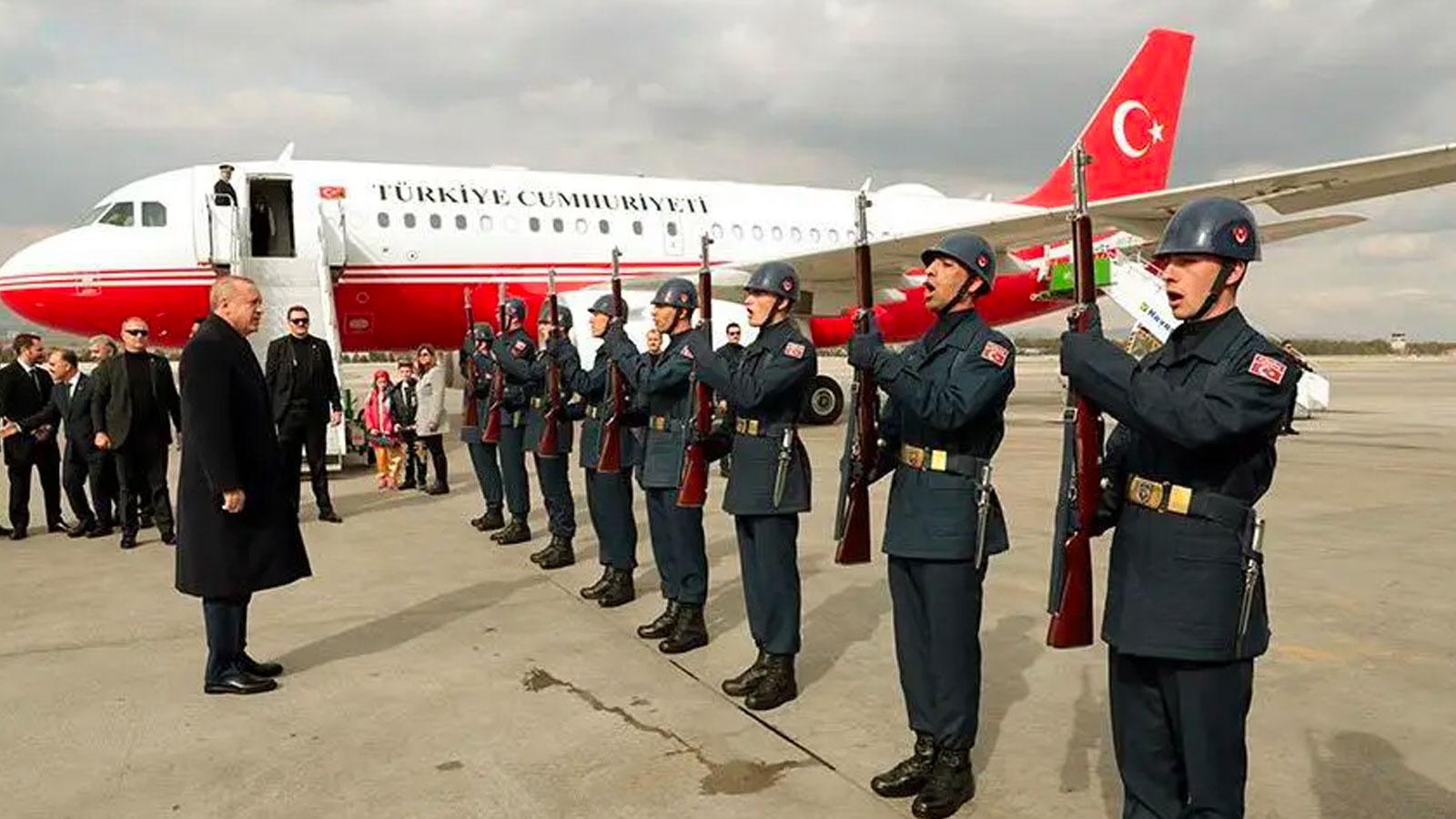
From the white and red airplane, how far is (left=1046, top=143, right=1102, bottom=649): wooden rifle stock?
965cm

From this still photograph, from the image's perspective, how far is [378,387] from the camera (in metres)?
10.7

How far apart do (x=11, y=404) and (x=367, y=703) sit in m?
5.88

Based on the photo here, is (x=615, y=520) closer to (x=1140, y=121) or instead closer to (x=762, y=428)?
(x=762, y=428)

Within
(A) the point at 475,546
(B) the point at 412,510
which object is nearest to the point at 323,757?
(A) the point at 475,546

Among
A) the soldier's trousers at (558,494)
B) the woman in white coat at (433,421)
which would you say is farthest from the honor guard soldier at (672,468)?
the woman in white coat at (433,421)

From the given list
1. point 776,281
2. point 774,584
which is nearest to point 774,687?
point 774,584

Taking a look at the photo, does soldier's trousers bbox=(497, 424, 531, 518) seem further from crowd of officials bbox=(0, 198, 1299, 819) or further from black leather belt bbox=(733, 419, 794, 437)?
black leather belt bbox=(733, 419, 794, 437)

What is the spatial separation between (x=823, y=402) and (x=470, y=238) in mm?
5625

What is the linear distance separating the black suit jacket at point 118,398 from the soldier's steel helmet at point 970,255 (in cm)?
629

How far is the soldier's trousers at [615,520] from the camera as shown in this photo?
586 cm

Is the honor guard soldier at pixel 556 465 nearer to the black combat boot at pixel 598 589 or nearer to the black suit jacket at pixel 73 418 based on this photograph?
the black combat boot at pixel 598 589

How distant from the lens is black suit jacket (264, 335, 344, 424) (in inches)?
323

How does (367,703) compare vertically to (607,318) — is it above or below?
below

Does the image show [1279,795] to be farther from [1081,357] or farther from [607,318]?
[607,318]
